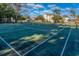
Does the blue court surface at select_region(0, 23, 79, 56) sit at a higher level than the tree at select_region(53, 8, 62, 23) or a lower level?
lower

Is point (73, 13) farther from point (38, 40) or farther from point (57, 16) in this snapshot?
point (38, 40)

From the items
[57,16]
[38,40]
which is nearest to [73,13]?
[57,16]

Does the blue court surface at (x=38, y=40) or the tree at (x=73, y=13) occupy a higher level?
the tree at (x=73, y=13)

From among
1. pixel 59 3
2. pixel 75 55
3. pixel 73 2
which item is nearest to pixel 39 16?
pixel 59 3

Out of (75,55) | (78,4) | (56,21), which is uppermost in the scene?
(78,4)

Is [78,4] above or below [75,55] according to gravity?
above

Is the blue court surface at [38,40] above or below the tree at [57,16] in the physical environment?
below

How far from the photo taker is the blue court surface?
244cm

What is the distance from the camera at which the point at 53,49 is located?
2455 millimetres

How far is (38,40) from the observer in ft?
8.17

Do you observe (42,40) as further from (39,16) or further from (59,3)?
(59,3)

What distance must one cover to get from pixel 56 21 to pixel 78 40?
0.35 metres

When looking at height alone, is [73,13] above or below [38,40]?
above

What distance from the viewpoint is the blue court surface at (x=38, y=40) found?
244cm
